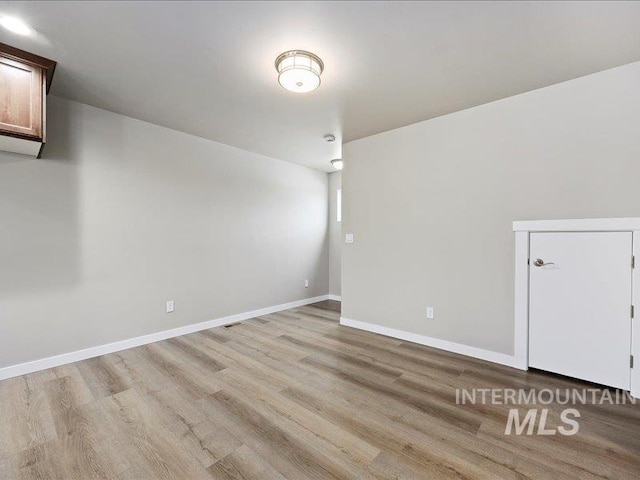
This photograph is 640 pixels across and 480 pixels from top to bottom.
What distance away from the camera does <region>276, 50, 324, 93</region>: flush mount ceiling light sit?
2.06 metres

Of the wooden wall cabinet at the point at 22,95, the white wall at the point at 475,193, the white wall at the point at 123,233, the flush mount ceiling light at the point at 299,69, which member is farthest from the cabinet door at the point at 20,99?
the white wall at the point at 475,193

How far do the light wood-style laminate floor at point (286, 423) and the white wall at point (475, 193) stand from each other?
675mm

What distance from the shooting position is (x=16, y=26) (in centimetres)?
181

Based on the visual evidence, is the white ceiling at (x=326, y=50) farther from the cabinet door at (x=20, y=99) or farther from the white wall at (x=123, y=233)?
the white wall at (x=123, y=233)

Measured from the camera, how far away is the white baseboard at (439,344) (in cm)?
267

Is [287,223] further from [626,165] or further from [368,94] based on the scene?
[626,165]

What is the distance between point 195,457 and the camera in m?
1.53

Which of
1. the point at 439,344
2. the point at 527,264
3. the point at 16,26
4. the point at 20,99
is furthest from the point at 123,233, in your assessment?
the point at 527,264

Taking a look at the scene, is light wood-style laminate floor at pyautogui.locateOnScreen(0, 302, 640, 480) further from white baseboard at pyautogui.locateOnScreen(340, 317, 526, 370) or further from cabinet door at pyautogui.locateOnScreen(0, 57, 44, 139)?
cabinet door at pyautogui.locateOnScreen(0, 57, 44, 139)

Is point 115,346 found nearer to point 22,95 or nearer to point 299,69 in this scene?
point 22,95

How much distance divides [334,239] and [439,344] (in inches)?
113

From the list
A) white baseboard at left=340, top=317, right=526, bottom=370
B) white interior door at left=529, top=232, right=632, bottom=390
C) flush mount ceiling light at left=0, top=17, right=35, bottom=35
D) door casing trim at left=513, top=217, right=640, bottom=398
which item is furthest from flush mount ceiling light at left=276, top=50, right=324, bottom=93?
white baseboard at left=340, top=317, right=526, bottom=370

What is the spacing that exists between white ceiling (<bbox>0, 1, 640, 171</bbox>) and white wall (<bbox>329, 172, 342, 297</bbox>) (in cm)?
249

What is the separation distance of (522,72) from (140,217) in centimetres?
383
